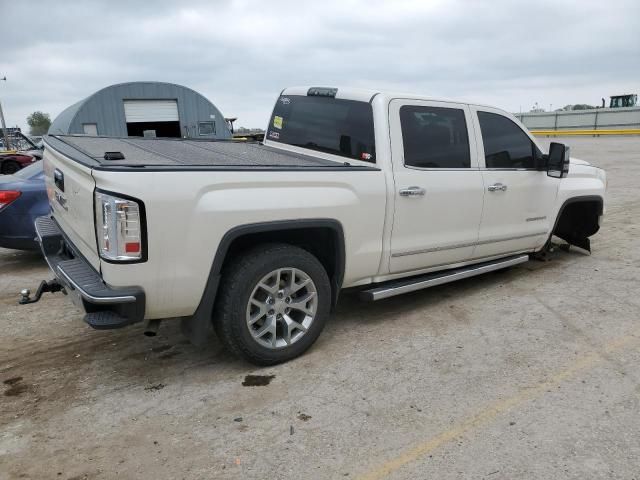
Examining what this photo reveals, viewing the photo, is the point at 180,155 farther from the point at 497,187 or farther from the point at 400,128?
the point at 497,187

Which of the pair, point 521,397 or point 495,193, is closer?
point 521,397

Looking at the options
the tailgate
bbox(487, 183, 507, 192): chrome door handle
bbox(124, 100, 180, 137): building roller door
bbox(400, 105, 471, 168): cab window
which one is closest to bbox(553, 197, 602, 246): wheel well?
bbox(487, 183, 507, 192): chrome door handle

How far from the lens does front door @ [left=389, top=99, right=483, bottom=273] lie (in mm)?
3986

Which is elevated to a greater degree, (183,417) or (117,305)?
(117,305)

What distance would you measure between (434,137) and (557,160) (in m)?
1.54

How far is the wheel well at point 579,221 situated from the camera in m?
6.09

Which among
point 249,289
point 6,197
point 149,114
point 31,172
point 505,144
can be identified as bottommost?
point 249,289

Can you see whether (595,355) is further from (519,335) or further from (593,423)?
(593,423)

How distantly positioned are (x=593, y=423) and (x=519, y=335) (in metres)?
1.23

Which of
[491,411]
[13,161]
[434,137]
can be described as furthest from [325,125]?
[13,161]

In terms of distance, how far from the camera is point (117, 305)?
2963mm

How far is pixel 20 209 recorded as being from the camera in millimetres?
6035

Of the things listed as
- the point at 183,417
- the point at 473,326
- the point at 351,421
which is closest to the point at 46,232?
the point at 183,417

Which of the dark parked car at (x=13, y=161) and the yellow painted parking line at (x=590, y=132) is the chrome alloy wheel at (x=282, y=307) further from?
the yellow painted parking line at (x=590, y=132)
